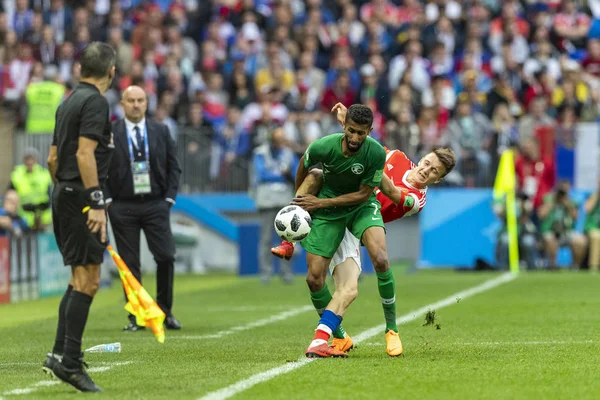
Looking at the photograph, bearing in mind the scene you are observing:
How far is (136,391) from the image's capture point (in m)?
8.50

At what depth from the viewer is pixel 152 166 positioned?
1415cm

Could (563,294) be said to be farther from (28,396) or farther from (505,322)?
(28,396)

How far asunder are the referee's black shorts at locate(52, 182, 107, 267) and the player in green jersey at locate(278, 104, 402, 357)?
2.23 m

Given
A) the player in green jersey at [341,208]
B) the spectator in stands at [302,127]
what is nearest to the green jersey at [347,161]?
the player in green jersey at [341,208]

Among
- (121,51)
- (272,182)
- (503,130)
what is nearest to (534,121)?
(503,130)

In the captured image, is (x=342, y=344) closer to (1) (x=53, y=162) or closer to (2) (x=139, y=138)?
(1) (x=53, y=162)

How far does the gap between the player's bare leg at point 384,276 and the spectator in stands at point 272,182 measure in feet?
→ 34.0

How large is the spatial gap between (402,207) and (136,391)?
3.38 meters

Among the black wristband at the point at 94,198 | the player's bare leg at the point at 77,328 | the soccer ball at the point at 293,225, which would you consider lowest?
the player's bare leg at the point at 77,328

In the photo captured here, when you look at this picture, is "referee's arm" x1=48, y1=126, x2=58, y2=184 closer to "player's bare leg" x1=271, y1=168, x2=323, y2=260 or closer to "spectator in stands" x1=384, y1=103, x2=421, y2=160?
"player's bare leg" x1=271, y1=168, x2=323, y2=260

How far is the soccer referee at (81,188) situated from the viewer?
870cm

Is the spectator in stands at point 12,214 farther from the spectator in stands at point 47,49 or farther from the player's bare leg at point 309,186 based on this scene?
the player's bare leg at point 309,186

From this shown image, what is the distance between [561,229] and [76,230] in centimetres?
1670

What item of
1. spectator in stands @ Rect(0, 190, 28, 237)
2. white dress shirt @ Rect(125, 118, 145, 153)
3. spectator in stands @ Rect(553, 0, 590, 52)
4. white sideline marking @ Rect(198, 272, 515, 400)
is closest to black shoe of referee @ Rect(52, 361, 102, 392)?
white sideline marking @ Rect(198, 272, 515, 400)
